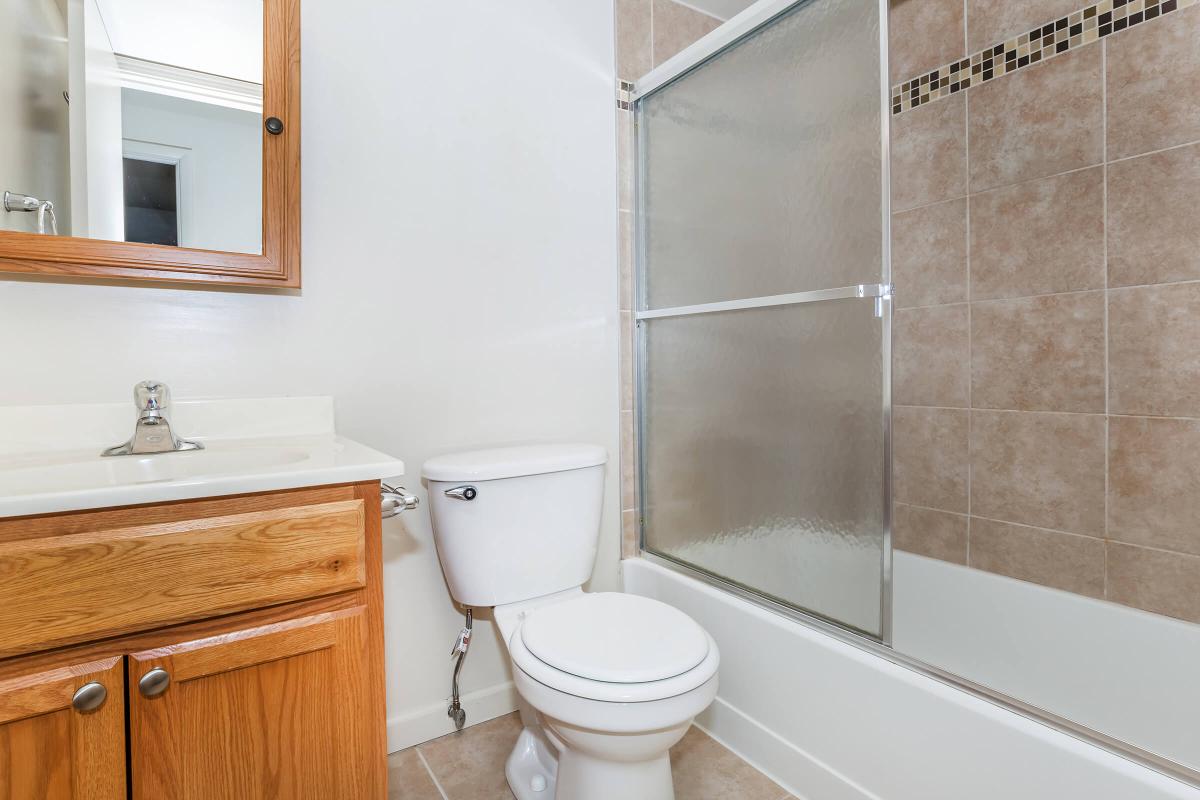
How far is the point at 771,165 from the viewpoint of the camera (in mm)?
1415

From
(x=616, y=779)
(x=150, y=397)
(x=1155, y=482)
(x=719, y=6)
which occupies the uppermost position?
(x=719, y=6)

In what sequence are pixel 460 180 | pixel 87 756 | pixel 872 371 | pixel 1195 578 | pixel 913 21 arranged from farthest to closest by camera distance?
1. pixel 913 21
2. pixel 460 180
3. pixel 1195 578
4. pixel 872 371
5. pixel 87 756

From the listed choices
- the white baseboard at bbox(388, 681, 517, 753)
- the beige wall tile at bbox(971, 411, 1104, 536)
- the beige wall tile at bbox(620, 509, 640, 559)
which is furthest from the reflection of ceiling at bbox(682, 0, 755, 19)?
the white baseboard at bbox(388, 681, 517, 753)

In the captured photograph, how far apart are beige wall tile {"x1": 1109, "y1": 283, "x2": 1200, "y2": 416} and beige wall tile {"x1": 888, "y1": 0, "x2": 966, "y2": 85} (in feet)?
2.87

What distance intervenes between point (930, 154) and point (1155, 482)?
109cm

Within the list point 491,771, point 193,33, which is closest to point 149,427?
point 193,33

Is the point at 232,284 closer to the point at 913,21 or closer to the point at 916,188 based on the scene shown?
the point at 916,188

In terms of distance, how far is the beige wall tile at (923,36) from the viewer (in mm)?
1802

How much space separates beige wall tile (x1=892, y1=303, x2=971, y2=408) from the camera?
183 cm

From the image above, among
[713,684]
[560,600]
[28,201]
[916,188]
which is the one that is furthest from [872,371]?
[28,201]

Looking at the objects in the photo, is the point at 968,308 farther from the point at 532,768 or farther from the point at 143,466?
the point at 143,466

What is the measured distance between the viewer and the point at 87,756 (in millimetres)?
748

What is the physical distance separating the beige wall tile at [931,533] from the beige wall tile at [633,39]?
1.63 meters

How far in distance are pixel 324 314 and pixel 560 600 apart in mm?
879
